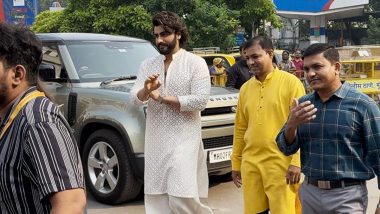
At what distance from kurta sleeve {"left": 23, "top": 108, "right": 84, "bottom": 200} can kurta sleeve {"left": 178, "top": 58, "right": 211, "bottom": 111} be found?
80.0 inches

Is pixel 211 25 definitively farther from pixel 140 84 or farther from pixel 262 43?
pixel 262 43

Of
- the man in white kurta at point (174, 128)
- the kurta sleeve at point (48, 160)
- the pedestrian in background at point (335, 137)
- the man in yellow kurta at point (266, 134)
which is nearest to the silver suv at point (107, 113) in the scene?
the man in white kurta at point (174, 128)

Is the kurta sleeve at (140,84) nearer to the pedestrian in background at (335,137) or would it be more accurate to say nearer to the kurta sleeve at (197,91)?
the kurta sleeve at (197,91)

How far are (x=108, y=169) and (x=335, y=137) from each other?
309 cm

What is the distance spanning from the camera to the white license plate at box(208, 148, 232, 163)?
17.1 ft

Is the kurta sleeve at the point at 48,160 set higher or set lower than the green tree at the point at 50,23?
lower

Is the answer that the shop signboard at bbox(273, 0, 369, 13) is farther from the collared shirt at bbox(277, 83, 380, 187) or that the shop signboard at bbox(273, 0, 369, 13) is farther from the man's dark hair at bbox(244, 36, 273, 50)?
the collared shirt at bbox(277, 83, 380, 187)

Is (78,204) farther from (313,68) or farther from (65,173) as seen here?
(313,68)

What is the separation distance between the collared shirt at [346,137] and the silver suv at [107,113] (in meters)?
2.45

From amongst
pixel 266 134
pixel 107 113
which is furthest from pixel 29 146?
pixel 107 113

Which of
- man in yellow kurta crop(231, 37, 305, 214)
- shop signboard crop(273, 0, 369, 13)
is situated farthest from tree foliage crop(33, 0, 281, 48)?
shop signboard crop(273, 0, 369, 13)

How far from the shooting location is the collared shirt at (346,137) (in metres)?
2.66

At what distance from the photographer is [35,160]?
5.21ft

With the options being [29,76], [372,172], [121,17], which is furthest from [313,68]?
[121,17]
